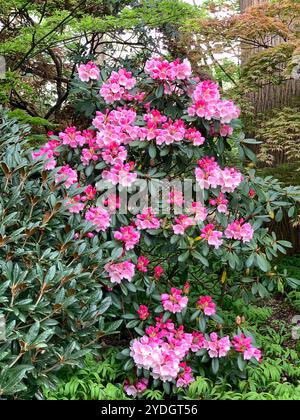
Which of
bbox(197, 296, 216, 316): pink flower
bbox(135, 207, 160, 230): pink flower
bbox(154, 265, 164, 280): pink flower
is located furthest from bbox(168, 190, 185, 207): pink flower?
bbox(197, 296, 216, 316): pink flower

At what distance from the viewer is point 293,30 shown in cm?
343

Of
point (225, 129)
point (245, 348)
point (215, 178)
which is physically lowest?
point (245, 348)

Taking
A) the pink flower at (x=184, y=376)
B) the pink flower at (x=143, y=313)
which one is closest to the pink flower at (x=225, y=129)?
the pink flower at (x=143, y=313)

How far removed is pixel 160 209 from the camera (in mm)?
2344

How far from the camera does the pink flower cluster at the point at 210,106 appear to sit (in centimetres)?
232

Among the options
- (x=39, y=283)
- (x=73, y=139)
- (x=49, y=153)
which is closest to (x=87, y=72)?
(x=73, y=139)

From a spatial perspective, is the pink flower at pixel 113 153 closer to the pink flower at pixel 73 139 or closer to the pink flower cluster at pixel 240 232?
the pink flower at pixel 73 139

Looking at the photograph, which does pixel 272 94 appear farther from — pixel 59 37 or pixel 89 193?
pixel 89 193

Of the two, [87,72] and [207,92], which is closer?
[207,92]

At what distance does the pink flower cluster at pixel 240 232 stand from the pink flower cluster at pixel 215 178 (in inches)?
7.1

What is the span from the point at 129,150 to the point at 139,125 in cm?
15

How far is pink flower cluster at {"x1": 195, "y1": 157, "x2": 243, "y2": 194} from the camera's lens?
90.7 inches

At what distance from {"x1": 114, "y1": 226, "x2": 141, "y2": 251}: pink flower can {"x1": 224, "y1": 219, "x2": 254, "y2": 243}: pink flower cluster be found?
0.45 m

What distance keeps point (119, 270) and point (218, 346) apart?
595 millimetres
